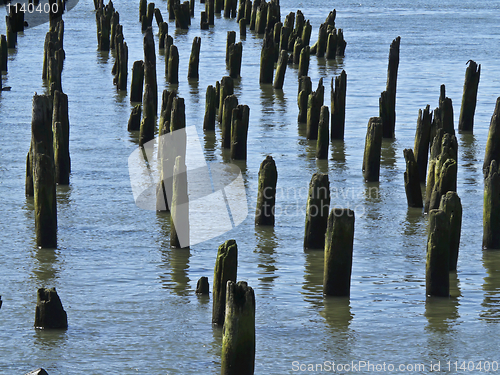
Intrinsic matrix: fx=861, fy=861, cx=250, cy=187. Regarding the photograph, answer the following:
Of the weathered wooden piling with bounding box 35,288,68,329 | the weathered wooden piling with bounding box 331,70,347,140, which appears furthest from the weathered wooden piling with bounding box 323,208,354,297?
the weathered wooden piling with bounding box 331,70,347,140

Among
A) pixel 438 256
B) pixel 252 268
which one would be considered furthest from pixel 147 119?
pixel 438 256

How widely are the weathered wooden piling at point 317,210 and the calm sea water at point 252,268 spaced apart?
28 cm

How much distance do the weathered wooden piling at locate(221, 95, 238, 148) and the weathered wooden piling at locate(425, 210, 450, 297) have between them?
341 inches

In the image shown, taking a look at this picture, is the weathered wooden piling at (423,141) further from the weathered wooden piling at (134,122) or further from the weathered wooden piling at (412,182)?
the weathered wooden piling at (134,122)

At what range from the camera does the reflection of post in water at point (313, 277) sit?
11359 millimetres

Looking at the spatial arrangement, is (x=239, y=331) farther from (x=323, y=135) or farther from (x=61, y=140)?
(x=323, y=135)

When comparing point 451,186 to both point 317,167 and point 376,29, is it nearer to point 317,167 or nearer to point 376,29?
point 317,167

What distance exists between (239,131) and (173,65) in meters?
10.0

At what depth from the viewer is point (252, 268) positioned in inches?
494

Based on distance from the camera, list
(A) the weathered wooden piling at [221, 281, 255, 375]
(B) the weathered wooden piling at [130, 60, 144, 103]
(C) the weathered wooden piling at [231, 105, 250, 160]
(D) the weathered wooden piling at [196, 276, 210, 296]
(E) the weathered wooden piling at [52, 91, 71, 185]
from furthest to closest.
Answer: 1. (B) the weathered wooden piling at [130, 60, 144, 103]
2. (C) the weathered wooden piling at [231, 105, 250, 160]
3. (E) the weathered wooden piling at [52, 91, 71, 185]
4. (D) the weathered wooden piling at [196, 276, 210, 296]
5. (A) the weathered wooden piling at [221, 281, 255, 375]

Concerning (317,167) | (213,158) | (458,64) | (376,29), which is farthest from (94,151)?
(376,29)

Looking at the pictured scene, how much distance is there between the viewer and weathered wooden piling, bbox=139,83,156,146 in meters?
19.8

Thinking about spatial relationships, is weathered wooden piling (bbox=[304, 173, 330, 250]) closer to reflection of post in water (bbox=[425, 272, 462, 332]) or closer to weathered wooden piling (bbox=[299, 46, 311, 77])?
reflection of post in water (bbox=[425, 272, 462, 332])

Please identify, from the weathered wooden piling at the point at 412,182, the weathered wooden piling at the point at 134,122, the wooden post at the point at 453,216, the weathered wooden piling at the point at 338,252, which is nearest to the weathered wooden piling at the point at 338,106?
the weathered wooden piling at the point at 412,182
